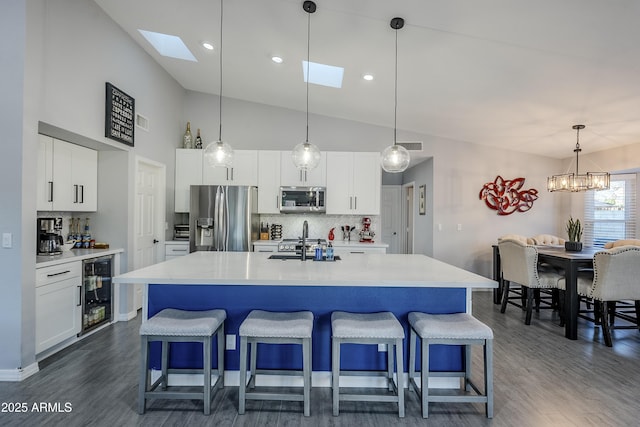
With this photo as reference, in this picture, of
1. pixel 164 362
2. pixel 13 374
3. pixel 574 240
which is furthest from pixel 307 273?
pixel 574 240

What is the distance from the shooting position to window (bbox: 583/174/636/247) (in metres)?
5.04

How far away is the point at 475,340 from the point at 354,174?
11.6ft

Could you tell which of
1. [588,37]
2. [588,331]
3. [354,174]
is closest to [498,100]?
[588,37]

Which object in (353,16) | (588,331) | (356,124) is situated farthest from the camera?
(356,124)

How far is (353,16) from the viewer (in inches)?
115

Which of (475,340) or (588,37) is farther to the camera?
(588,37)

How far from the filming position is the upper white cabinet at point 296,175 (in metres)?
5.27

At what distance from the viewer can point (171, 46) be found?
4.41 meters

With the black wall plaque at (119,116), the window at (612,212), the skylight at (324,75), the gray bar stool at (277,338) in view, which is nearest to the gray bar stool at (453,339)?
the gray bar stool at (277,338)

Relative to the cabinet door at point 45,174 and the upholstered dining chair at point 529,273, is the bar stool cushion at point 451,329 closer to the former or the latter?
the upholstered dining chair at point 529,273

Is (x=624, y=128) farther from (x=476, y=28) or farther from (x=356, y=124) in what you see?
(x=356, y=124)

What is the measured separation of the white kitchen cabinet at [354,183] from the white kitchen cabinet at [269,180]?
0.82 m

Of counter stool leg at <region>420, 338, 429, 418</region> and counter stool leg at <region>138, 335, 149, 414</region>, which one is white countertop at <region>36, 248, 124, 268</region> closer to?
counter stool leg at <region>138, 335, 149, 414</region>

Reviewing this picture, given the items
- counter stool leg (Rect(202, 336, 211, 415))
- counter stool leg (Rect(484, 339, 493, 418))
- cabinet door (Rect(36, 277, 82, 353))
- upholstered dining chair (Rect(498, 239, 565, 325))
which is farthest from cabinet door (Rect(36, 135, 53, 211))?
upholstered dining chair (Rect(498, 239, 565, 325))
